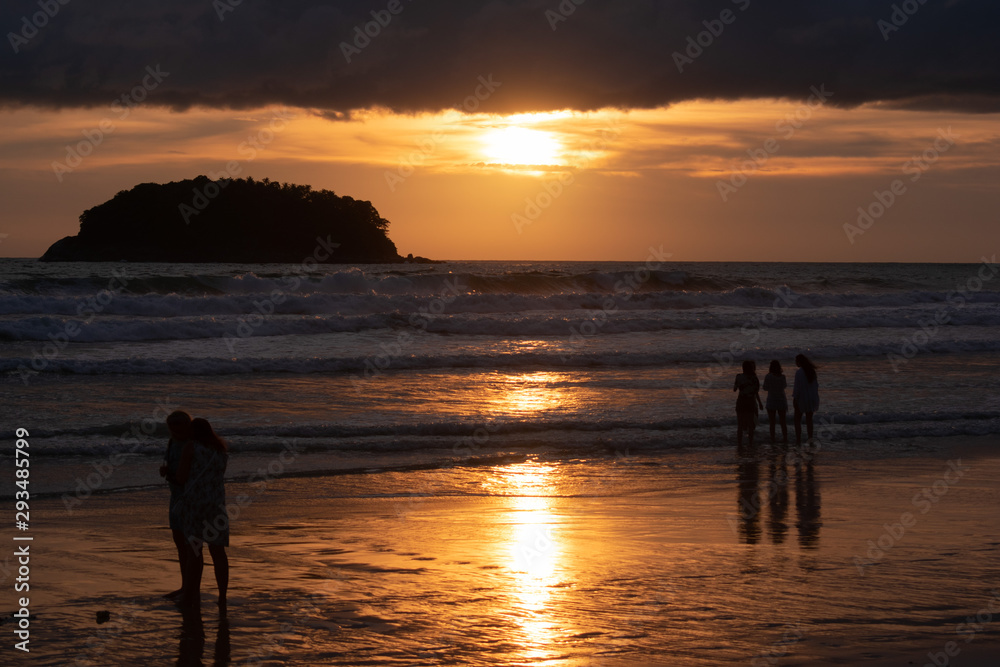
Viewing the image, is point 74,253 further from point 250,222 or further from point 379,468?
point 379,468

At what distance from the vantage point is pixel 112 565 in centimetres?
744

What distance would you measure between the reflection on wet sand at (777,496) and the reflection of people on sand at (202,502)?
4.70 metres

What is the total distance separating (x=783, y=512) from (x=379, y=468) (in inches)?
206

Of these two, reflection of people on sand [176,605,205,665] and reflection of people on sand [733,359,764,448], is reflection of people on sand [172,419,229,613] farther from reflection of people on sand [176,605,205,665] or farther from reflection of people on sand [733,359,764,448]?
reflection of people on sand [733,359,764,448]

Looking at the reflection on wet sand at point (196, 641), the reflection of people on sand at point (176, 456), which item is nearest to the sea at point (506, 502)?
the reflection on wet sand at point (196, 641)

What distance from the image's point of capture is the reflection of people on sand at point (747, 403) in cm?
1380

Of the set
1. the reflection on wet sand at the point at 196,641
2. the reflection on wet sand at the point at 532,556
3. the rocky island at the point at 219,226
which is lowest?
the reflection on wet sand at the point at 196,641

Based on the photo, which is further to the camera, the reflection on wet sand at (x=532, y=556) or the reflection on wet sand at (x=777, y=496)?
the reflection on wet sand at (x=777, y=496)

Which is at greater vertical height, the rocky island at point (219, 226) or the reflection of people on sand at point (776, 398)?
the rocky island at point (219, 226)

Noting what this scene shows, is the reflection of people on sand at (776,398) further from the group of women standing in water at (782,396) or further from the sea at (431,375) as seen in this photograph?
the sea at (431,375)

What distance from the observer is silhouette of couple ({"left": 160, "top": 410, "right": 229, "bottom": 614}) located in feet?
20.2

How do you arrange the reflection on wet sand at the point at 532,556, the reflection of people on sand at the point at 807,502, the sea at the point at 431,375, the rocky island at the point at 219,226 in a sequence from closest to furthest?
the reflection on wet sand at the point at 532,556 → the reflection of people on sand at the point at 807,502 → the sea at the point at 431,375 → the rocky island at the point at 219,226

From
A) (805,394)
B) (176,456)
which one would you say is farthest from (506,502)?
(805,394)

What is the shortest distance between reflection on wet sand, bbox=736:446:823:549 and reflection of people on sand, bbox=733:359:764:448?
0.49m
